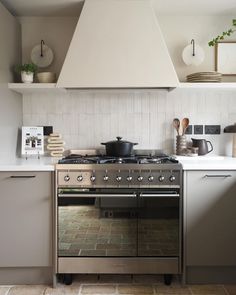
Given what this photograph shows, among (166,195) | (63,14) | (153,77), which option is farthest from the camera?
(63,14)

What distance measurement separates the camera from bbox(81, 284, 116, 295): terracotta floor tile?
2178 millimetres

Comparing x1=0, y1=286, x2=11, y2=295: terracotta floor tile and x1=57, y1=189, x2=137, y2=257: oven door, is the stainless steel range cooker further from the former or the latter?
x1=0, y1=286, x2=11, y2=295: terracotta floor tile

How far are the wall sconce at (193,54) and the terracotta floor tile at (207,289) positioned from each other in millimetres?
1828

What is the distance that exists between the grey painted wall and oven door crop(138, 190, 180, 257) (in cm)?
116

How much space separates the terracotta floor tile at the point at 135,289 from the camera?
2.17 m

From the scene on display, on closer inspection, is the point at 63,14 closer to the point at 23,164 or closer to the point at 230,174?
the point at 23,164

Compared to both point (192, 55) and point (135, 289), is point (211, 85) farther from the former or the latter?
point (135, 289)

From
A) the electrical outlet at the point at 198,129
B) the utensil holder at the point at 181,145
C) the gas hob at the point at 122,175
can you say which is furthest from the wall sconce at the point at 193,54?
the gas hob at the point at 122,175

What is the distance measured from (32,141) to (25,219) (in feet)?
2.47

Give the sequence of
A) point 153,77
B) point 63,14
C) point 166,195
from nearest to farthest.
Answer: point 166,195, point 153,77, point 63,14

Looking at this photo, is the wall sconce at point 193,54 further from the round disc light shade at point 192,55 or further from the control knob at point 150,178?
the control knob at point 150,178

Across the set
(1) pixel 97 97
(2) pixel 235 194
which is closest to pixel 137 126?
(1) pixel 97 97

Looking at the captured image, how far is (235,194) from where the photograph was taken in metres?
2.20

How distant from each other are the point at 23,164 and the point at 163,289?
53.0 inches
